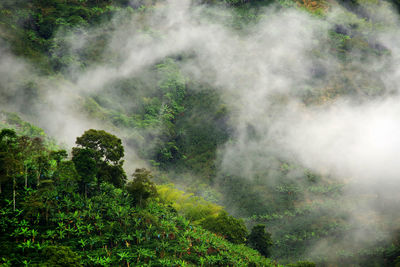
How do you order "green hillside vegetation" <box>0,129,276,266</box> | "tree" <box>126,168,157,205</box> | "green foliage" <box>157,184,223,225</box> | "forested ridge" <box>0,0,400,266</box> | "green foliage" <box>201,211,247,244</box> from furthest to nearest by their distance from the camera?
"green foliage" <box>157,184,223,225</box>
"green foliage" <box>201,211,247,244</box>
"tree" <box>126,168,157,205</box>
"forested ridge" <box>0,0,400,266</box>
"green hillside vegetation" <box>0,129,276,266</box>

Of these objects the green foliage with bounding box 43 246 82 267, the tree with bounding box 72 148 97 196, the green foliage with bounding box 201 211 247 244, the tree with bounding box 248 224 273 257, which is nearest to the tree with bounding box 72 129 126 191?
the tree with bounding box 72 148 97 196

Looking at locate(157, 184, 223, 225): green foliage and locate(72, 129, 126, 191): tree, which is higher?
locate(157, 184, 223, 225): green foliage

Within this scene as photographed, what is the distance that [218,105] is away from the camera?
228ft

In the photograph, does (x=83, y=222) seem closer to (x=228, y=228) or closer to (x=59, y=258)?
(x=59, y=258)

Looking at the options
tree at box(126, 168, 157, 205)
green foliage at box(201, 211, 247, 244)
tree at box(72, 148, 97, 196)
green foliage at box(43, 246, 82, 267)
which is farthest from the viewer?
green foliage at box(201, 211, 247, 244)

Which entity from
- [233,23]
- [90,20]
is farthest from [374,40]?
[90,20]

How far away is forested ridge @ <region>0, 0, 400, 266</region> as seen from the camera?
61.5 ft

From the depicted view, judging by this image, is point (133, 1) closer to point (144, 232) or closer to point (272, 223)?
point (272, 223)

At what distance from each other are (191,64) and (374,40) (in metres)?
52.3

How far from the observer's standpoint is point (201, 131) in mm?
66312

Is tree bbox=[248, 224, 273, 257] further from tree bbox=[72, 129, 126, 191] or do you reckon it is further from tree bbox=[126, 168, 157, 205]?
tree bbox=[72, 129, 126, 191]

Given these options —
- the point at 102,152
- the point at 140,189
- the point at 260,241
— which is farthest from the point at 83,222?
the point at 260,241

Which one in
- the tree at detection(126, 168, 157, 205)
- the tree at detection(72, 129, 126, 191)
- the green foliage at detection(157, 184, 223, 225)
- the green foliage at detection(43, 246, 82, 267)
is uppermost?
the green foliage at detection(157, 184, 223, 225)

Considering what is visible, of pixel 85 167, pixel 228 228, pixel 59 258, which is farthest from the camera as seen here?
pixel 228 228
